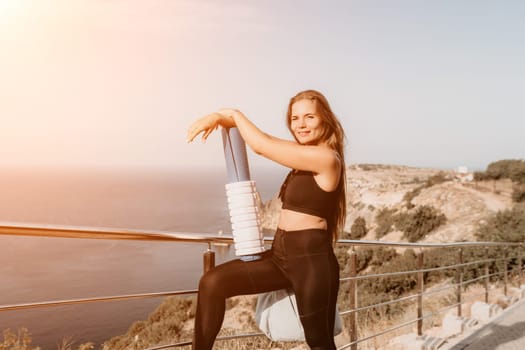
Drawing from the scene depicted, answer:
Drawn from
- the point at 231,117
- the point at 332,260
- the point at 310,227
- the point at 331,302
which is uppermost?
the point at 231,117

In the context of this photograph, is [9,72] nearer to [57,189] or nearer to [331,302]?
[57,189]

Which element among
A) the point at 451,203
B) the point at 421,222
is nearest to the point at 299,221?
the point at 421,222

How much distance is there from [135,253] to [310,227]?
68.6m

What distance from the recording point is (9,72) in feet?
199

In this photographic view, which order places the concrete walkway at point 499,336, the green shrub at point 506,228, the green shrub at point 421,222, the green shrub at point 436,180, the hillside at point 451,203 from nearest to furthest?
the concrete walkway at point 499,336 < the green shrub at point 506,228 < the hillside at point 451,203 < the green shrub at point 421,222 < the green shrub at point 436,180

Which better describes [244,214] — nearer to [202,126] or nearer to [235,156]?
[235,156]

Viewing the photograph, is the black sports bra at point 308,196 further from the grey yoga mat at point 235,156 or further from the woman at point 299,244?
the grey yoga mat at point 235,156

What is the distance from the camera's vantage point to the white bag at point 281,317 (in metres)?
2.36

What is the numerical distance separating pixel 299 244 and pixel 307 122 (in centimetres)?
53

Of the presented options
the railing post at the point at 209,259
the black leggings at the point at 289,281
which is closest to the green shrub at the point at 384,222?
the railing post at the point at 209,259

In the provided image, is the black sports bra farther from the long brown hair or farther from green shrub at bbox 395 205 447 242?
Result: green shrub at bbox 395 205 447 242

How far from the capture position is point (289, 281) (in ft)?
7.50

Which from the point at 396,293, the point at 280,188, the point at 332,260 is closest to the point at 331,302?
the point at 332,260

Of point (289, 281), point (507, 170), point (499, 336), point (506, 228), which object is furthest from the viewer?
point (507, 170)
